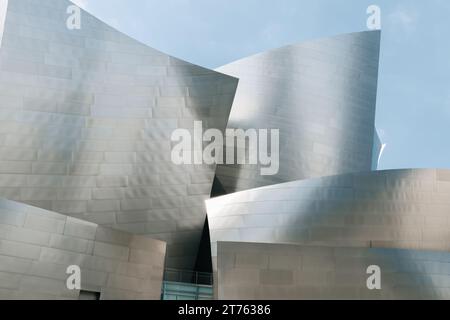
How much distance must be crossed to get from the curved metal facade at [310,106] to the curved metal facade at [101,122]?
9.19ft

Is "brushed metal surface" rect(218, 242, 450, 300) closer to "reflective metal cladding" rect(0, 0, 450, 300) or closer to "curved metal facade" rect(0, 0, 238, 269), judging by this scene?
"reflective metal cladding" rect(0, 0, 450, 300)

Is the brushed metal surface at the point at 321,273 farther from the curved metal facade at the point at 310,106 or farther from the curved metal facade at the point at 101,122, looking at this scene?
the curved metal facade at the point at 310,106

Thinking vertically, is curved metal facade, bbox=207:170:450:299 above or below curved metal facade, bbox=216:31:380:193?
below

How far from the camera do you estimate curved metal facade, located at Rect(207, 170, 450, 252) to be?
39.0 ft

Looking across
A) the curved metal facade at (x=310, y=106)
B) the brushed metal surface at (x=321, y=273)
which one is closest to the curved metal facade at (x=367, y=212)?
the brushed metal surface at (x=321, y=273)

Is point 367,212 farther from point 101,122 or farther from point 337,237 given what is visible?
point 101,122

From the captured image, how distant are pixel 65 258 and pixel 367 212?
6.76m

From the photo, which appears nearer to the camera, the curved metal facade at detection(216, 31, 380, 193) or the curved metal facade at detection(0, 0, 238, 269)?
the curved metal facade at detection(0, 0, 238, 269)

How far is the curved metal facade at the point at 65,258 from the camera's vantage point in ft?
35.0

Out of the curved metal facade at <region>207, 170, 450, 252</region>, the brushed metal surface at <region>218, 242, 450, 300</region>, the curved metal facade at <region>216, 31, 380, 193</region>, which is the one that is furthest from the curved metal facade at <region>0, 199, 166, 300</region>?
the curved metal facade at <region>216, 31, 380, 193</region>

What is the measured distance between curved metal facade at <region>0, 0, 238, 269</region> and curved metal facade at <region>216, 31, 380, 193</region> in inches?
110

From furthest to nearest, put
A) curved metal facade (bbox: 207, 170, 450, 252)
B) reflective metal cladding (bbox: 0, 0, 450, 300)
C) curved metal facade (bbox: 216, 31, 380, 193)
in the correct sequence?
1. curved metal facade (bbox: 216, 31, 380, 193)
2. curved metal facade (bbox: 207, 170, 450, 252)
3. reflective metal cladding (bbox: 0, 0, 450, 300)
